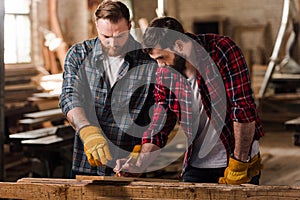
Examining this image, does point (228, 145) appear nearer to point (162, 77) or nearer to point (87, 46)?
point (162, 77)

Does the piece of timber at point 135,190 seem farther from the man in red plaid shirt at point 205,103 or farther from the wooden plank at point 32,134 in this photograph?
the wooden plank at point 32,134

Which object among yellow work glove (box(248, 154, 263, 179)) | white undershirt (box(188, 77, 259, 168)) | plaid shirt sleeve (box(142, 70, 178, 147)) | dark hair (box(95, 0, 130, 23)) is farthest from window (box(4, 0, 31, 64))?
yellow work glove (box(248, 154, 263, 179))

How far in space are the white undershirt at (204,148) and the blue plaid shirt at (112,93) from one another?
30 cm

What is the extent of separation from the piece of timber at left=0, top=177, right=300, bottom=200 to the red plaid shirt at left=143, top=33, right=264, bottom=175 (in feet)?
1.75

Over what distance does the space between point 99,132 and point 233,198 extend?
3.00 feet

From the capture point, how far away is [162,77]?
298cm

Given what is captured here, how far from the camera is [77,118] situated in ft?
10.1

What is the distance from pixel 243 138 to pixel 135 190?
26.4 inches

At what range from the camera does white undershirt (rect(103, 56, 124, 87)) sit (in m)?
→ 3.16

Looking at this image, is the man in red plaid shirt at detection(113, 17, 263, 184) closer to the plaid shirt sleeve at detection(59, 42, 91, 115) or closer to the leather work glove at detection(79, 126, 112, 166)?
the leather work glove at detection(79, 126, 112, 166)

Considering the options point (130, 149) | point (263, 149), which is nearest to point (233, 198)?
point (130, 149)

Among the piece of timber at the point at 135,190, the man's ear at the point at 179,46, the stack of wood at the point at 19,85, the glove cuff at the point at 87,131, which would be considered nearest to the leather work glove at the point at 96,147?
the glove cuff at the point at 87,131

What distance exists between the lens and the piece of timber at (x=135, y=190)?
2.26m

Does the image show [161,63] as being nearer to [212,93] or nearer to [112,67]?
[212,93]
